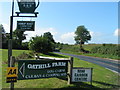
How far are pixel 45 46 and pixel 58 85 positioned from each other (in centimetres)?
1440

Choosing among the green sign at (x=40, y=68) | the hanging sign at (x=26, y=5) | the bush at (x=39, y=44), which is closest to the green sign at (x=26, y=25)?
the hanging sign at (x=26, y=5)

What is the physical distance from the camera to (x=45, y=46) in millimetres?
20703

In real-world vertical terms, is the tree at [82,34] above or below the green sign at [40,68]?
above

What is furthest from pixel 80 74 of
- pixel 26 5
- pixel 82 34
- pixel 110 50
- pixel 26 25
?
pixel 82 34

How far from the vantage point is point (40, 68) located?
5.89 metres

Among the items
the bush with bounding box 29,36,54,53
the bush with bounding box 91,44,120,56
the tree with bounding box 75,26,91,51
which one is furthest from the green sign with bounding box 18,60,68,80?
the tree with bounding box 75,26,91,51

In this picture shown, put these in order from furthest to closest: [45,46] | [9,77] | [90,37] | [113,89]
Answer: [90,37], [45,46], [113,89], [9,77]

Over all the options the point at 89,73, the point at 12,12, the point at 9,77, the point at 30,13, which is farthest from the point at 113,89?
the point at 12,12

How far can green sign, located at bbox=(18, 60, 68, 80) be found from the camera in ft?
18.2

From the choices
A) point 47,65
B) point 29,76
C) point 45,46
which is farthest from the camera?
point 45,46

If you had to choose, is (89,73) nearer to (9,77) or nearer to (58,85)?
(58,85)

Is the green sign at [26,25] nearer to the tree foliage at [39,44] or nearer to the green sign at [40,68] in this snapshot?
the green sign at [40,68]

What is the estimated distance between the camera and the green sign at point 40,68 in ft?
18.2

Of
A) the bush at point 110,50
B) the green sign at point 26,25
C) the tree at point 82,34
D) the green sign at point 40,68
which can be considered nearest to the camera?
the green sign at point 40,68
